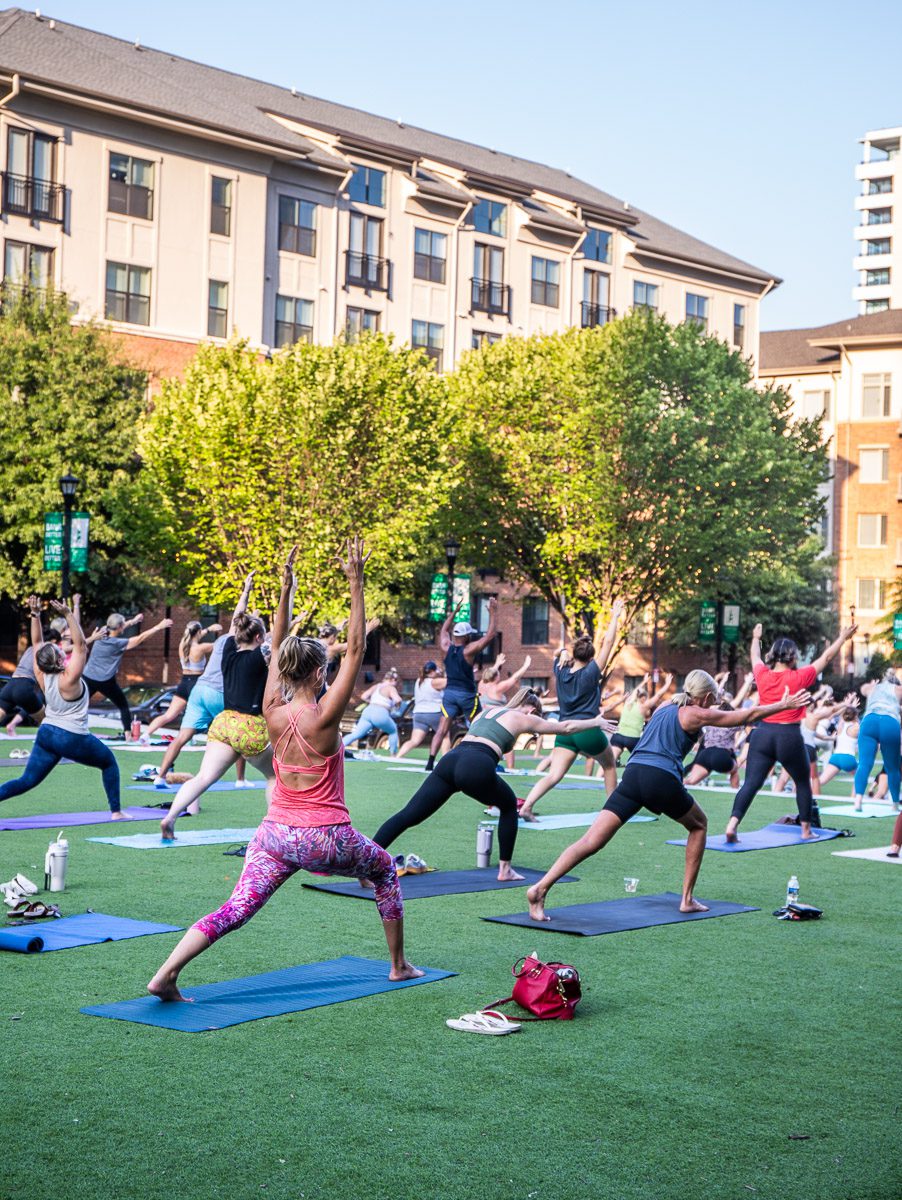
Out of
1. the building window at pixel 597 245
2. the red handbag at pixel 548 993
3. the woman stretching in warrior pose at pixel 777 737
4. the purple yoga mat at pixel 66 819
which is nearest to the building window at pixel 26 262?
the building window at pixel 597 245

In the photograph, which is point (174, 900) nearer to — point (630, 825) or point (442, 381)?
point (630, 825)

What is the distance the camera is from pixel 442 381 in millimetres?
39125

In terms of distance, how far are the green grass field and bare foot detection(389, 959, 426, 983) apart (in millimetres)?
193

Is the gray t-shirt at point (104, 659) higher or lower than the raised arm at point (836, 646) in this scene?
lower

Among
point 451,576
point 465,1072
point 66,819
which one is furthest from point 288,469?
point 465,1072

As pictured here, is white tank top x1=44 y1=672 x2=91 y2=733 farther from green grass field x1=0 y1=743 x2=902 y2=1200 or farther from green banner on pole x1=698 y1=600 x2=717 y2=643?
green banner on pole x1=698 y1=600 x2=717 y2=643

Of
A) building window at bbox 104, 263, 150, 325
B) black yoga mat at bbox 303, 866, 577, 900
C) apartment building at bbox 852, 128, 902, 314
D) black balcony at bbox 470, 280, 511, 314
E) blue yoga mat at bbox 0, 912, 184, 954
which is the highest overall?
apartment building at bbox 852, 128, 902, 314

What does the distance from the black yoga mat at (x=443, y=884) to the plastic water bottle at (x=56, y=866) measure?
171 cm

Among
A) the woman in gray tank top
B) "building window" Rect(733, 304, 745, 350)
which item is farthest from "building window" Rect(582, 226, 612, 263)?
the woman in gray tank top

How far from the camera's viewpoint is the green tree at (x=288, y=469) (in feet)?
117

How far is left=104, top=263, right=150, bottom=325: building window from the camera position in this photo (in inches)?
1640

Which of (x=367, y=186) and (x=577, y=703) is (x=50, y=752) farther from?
(x=367, y=186)

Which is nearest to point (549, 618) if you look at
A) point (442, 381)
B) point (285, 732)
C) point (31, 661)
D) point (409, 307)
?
point (409, 307)

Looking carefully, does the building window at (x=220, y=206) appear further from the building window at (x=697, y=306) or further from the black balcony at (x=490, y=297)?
the building window at (x=697, y=306)
